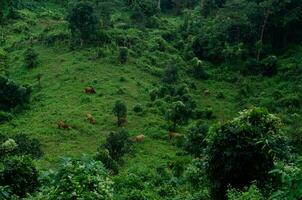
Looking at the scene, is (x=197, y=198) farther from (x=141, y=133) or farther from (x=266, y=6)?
(x=266, y=6)

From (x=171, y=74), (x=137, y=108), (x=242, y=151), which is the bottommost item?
(x=137, y=108)

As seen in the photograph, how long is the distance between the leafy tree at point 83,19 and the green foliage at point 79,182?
36.1m

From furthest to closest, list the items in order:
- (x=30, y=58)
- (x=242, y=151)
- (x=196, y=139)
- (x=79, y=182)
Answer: (x=30, y=58) → (x=196, y=139) → (x=242, y=151) → (x=79, y=182)

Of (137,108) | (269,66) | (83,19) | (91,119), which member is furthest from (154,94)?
(269,66)

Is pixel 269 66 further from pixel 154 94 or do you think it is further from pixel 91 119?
pixel 91 119

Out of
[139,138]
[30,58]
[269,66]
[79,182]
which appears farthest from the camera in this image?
[269,66]

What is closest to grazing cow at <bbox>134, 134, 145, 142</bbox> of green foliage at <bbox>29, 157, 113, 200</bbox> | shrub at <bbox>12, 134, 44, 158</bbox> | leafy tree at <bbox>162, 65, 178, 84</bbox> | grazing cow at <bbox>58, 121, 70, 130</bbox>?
grazing cow at <bbox>58, 121, 70, 130</bbox>

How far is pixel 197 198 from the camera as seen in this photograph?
18219 mm

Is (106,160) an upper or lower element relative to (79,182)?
lower

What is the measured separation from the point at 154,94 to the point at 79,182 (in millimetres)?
29889

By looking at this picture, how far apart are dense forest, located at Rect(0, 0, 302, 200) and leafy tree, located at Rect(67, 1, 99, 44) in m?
0.12

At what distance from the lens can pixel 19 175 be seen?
17.9 metres

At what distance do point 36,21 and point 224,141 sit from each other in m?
44.0

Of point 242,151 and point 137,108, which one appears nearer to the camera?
point 242,151
